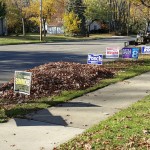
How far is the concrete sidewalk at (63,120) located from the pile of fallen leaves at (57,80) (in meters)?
1.02

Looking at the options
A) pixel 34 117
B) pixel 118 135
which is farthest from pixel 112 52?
pixel 118 135

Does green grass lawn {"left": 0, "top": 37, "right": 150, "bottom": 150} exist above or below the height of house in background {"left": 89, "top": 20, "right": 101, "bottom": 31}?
below

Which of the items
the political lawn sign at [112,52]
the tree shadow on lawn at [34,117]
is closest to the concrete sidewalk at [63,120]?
the tree shadow on lawn at [34,117]

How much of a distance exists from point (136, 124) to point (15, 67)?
519 inches

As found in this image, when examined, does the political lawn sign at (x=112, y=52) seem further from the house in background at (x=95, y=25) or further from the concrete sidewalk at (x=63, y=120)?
→ the house in background at (x=95, y=25)

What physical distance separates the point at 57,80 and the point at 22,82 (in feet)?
9.08

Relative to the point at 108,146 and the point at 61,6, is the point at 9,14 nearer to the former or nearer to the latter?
the point at 61,6

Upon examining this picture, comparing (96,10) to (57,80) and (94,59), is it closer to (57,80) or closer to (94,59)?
(94,59)

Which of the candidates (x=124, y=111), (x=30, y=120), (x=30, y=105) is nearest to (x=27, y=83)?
(x=30, y=105)

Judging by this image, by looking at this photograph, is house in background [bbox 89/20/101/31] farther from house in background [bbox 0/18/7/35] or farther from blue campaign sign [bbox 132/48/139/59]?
blue campaign sign [bbox 132/48/139/59]

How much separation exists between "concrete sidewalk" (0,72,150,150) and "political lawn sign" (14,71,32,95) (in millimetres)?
821

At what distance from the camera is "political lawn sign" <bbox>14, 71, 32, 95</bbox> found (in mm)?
10031

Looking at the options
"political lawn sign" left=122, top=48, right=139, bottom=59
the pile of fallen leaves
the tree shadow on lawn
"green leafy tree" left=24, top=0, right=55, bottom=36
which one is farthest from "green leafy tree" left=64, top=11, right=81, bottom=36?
the tree shadow on lawn

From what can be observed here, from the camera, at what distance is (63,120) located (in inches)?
343
